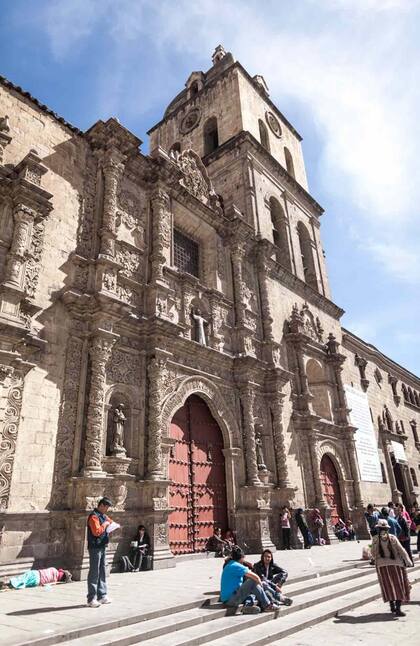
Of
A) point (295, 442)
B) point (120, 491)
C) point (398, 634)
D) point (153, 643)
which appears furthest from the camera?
point (295, 442)

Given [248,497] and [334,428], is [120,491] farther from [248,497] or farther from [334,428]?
[334,428]

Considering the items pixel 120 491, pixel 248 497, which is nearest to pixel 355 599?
pixel 120 491

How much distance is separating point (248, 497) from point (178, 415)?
333 centimetres

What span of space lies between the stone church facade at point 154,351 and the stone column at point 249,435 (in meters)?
0.06

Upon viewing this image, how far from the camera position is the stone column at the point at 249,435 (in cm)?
1327

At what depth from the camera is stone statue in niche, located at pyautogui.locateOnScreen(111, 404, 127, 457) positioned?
9898mm

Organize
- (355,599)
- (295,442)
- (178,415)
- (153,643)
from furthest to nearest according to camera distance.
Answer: (295,442)
(178,415)
(355,599)
(153,643)

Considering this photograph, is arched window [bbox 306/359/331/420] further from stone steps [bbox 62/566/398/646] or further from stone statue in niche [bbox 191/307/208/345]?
stone steps [bbox 62/566/398/646]

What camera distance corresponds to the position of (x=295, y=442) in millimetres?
16141

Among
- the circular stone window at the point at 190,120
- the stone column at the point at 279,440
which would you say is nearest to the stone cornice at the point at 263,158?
the circular stone window at the point at 190,120

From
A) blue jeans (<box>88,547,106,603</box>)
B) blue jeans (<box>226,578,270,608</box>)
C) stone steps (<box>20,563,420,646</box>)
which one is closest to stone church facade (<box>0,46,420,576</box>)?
blue jeans (<box>88,547,106,603</box>)

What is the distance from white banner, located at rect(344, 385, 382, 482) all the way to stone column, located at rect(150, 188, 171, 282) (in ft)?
41.3

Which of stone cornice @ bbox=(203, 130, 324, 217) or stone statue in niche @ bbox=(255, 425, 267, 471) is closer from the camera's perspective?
stone statue in niche @ bbox=(255, 425, 267, 471)

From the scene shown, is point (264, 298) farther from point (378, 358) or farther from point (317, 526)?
point (378, 358)
